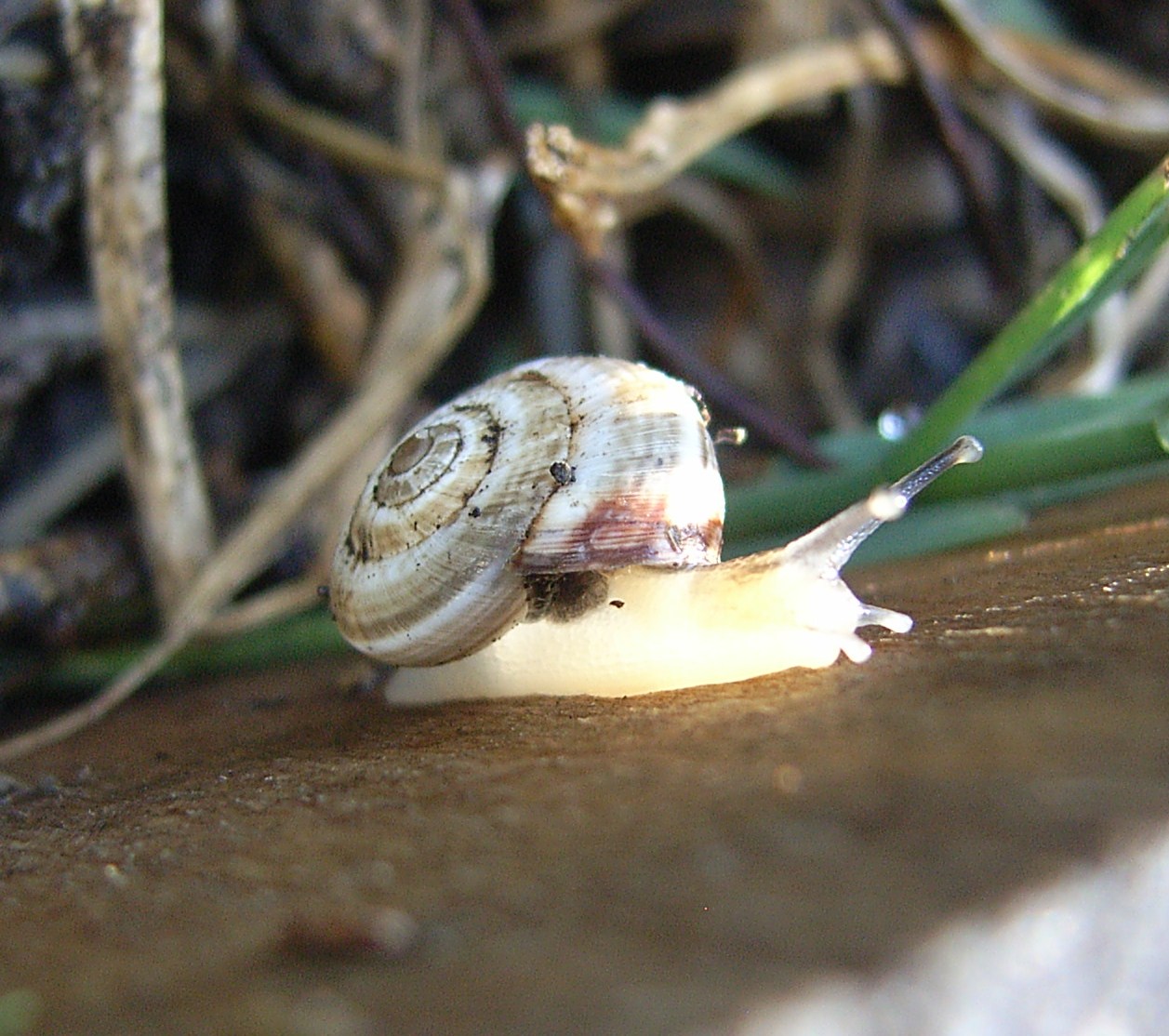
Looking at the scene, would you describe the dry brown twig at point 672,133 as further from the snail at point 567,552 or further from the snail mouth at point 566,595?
the snail mouth at point 566,595

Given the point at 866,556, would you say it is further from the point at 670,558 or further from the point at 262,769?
the point at 262,769

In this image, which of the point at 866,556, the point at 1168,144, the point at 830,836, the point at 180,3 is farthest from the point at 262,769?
the point at 1168,144

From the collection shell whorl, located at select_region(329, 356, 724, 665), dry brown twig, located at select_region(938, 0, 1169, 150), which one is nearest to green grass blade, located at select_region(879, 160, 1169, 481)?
shell whorl, located at select_region(329, 356, 724, 665)

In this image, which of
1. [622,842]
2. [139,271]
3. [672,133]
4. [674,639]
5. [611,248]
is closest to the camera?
[622,842]

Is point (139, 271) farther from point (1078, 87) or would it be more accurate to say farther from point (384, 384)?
point (1078, 87)

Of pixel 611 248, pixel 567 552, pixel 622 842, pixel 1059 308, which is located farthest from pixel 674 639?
pixel 611 248

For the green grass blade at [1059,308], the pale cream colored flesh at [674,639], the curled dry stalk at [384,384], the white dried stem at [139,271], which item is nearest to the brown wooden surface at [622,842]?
the pale cream colored flesh at [674,639]
